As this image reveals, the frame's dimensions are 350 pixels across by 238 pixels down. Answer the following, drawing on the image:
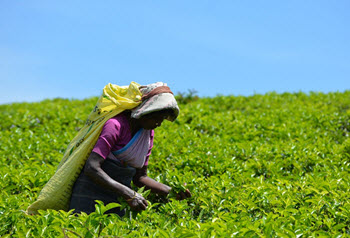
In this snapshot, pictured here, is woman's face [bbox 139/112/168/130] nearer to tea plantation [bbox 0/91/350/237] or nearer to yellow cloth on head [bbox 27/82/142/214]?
yellow cloth on head [bbox 27/82/142/214]

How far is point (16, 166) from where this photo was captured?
6.02 m

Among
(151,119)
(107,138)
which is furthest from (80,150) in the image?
(151,119)

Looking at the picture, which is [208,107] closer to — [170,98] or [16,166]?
[16,166]

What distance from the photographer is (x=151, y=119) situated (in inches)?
139

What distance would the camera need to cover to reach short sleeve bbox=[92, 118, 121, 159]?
343 centimetres

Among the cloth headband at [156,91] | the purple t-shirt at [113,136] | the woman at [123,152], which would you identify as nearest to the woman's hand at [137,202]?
the woman at [123,152]

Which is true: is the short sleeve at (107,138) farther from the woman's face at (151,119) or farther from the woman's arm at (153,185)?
the woman's arm at (153,185)

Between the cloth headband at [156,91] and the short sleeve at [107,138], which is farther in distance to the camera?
the cloth headband at [156,91]

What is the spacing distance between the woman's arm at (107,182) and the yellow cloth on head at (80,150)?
0.85 ft

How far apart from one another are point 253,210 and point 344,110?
22.5 feet

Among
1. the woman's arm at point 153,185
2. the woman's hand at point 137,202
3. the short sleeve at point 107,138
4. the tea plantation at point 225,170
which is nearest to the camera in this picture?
the tea plantation at point 225,170

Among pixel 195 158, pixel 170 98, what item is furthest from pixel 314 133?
pixel 170 98

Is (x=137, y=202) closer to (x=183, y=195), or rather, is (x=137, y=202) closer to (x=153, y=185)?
(x=153, y=185)

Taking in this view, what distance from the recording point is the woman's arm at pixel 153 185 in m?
3.96
